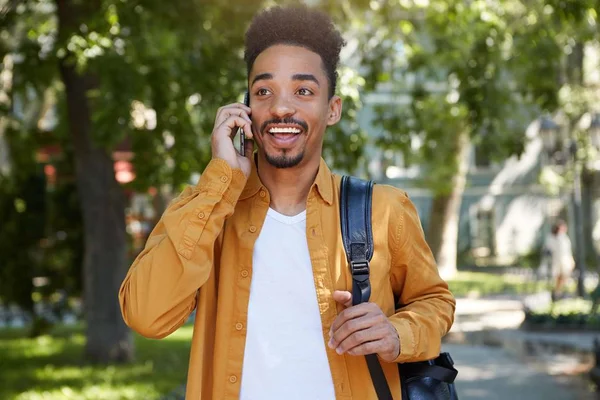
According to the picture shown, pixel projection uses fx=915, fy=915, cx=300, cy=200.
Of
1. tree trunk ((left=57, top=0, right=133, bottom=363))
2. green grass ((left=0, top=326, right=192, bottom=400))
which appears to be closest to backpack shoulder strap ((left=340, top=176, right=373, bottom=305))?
green grass ((left=0, top=326, right=192, bottom=400))

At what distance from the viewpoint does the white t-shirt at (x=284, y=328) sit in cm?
252

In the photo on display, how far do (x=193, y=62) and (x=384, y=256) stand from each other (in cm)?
850

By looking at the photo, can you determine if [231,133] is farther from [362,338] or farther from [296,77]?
[362,338]

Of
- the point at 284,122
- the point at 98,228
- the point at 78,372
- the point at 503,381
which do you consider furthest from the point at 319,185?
the point at 98,228

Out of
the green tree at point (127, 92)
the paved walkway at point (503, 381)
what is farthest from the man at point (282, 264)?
the paved walkway at point (503, 381)

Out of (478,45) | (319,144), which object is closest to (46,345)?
(478,45)

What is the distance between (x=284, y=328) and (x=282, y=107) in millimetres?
634

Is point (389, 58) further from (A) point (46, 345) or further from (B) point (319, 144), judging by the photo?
(B) point (319, 144)

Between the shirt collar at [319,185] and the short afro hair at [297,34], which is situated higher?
the short afro hair at [297,34]

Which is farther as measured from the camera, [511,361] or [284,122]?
[511,361]

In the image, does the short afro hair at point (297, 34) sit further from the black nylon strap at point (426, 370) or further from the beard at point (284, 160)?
the black nylon strap at point (426, 370)

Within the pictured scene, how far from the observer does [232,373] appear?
2.53m

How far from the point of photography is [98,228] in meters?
11.9

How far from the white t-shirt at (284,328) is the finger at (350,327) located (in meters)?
0.14
